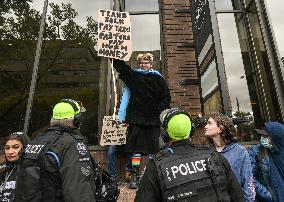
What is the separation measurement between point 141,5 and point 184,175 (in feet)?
22.8

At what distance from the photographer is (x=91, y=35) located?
8141mm

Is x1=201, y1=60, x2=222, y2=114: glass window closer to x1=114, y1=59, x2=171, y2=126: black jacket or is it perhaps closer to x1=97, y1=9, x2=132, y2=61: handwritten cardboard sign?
x1=114, y1=59, x2=171, y2=126: black jacket

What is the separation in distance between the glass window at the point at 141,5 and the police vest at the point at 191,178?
264 inches

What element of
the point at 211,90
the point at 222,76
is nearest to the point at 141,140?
the point at 222,76

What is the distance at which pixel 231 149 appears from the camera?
12.3 ft

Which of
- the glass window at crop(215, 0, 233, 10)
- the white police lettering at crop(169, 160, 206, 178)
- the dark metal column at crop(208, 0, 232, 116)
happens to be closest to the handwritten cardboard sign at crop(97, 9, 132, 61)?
the dark metal column at crop(208, 0, 232, 116)

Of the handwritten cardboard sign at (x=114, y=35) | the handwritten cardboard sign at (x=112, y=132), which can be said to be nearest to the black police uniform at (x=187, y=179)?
the handwritten cardboard sign at (x=114, y=35)

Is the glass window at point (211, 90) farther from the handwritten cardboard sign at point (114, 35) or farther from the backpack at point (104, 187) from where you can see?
the backpack at point (104, 187)

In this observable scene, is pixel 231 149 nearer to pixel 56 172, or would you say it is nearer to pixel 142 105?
pixel 56 172

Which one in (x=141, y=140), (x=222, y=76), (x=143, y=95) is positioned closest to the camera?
(x=141, y=140)

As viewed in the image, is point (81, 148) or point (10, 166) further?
point (10, 166)

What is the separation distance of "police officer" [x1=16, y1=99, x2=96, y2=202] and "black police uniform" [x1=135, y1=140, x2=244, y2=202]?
52cm

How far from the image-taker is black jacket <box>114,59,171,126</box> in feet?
18.3

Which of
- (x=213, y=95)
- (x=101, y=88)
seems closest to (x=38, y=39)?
(x=101, y=88)
